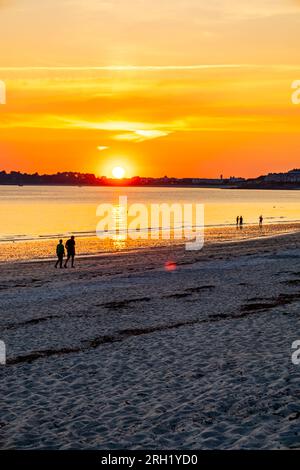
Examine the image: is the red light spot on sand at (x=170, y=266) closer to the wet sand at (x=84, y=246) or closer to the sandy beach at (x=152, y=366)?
the sandy beach at (x=152, y=366)

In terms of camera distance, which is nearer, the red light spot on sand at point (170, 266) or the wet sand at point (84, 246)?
the red light spot on sand at point (170, 266)

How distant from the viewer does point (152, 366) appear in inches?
535

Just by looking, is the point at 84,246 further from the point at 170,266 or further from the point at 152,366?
the point at 152,366

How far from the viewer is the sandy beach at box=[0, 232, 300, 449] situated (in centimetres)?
969

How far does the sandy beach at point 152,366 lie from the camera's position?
381 inches

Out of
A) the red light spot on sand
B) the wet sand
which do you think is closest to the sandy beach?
the red light spot on sand

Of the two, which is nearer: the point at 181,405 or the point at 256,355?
the point at 181,405

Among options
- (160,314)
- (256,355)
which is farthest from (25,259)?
(256,355)

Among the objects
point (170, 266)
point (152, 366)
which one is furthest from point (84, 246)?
point (152, 366)

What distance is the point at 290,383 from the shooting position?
11.5 m

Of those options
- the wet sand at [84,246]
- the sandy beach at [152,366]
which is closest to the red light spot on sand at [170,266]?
the sandy beach at [152,366]
